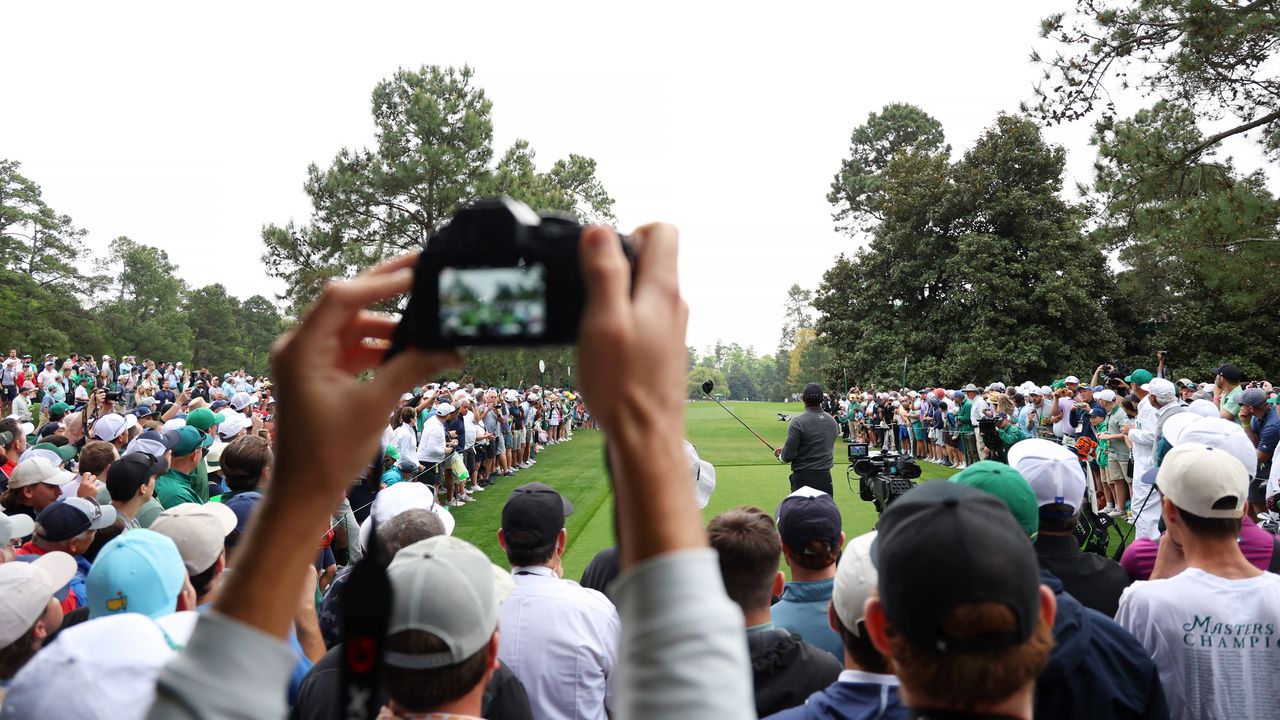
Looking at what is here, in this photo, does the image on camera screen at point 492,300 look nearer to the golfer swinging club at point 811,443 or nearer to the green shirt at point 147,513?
the green shirt at point 147,513

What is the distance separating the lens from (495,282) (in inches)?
38.4

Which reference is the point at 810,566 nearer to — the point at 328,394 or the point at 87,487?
the point at 328,394

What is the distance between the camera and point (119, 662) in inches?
72.1

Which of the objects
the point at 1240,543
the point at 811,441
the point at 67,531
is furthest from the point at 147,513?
the point at 1240,543

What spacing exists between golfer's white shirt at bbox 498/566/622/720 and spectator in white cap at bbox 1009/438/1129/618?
76.9 inches

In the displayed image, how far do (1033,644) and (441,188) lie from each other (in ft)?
112

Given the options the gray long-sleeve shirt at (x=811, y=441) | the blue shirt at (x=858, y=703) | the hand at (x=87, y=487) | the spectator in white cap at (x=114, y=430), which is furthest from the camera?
the gray long-sleeve shirt at (x=811, y=441)

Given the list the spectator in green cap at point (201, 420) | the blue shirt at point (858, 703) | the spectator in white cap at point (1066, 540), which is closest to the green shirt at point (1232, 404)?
the spectator in white cap at point (1066, 540)

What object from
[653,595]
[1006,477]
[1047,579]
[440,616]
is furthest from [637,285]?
[1006,477]

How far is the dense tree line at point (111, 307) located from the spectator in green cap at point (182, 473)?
41168mm

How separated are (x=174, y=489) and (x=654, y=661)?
22.5ft

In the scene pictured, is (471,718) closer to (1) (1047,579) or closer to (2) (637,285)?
(2) (637,285)

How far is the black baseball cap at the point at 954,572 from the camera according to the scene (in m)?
1.45

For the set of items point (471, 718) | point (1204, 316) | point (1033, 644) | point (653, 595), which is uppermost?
point (1204, 316)
